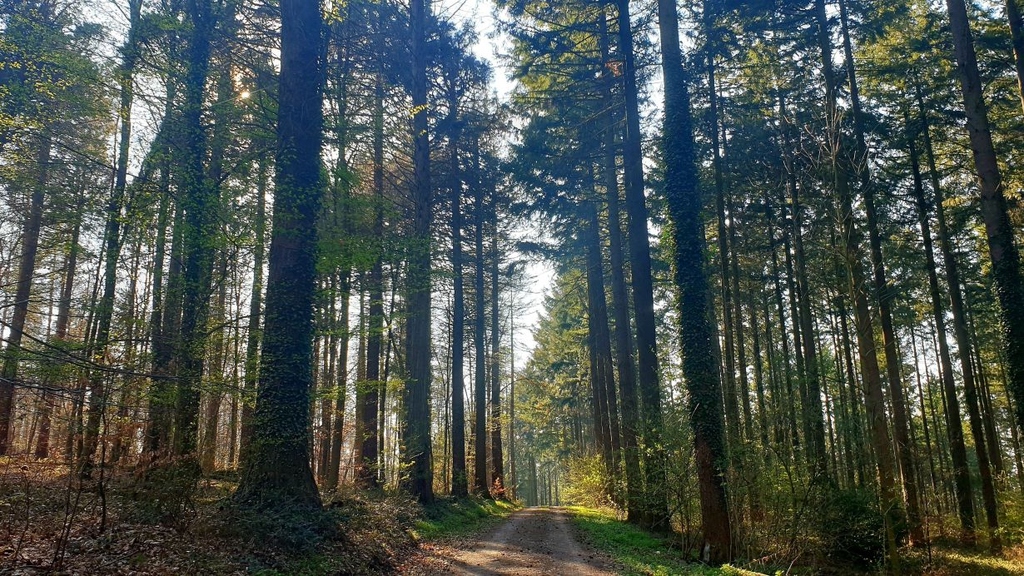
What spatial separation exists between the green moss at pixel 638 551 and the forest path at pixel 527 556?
366 millimetres

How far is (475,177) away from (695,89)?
27.6 feet

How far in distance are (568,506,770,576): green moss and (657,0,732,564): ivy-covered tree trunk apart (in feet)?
2.96

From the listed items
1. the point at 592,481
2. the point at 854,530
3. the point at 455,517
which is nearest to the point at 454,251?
the point at 455,517

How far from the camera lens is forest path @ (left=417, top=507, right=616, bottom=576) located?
27.3 feet

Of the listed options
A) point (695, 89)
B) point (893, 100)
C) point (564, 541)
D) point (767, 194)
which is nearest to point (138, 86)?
point (564, 541)

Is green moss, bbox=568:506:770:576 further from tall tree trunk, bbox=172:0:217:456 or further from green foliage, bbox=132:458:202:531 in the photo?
tall tree trunk, bbox=172:0:217:456

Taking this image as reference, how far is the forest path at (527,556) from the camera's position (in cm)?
834

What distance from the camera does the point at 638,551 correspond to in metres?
10.5

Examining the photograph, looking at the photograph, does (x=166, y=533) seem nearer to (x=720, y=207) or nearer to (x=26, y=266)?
(x=26, y=266)

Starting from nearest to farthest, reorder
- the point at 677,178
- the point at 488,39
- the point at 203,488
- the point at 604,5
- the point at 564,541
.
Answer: the point at 203,488
the point at 677,178
the point at 564,541
the point at 604,5
the point at 488,39

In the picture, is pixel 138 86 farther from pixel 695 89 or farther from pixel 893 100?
pixel 893 100

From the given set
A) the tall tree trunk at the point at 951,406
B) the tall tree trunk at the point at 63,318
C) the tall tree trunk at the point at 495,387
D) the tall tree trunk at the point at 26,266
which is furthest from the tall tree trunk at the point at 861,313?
the tall tree trunk at the point at 26,266

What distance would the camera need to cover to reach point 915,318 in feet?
69.3

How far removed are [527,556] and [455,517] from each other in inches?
197
